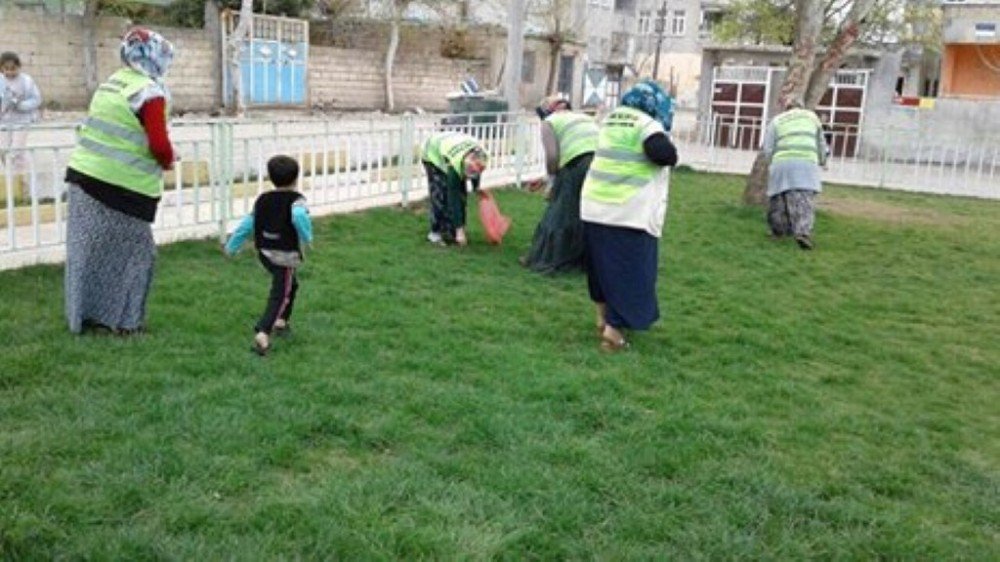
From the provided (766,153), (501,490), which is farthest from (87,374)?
(766,153)

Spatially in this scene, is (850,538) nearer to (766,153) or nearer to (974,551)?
(974,551)

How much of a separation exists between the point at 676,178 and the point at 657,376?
10286mm

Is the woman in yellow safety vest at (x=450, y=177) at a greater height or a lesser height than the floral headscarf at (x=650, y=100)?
lesser

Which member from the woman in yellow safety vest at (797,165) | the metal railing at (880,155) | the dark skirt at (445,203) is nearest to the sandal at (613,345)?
Answer: the dark skirt at (445,203)

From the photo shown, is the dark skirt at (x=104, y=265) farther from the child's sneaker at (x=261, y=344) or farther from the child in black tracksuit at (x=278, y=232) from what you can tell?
the child's sneaker at (x=261, y=344)

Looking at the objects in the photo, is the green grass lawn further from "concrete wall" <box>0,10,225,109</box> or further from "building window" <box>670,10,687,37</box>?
"building window" <box>670,10,687,37</box>

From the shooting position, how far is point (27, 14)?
1964 centimetres

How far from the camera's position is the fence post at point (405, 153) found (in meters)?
9.78

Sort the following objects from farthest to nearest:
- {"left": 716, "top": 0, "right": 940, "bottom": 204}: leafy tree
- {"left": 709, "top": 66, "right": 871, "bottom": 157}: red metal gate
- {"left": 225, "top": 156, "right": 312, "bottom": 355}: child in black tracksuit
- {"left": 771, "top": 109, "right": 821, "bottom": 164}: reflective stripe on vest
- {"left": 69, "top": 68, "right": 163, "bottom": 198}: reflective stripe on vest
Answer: {"left": 709, "top": 66, "right": 871, "bottom": 157}: red metal gate
{"left": 716, "top": 0, "right": 940, "bottom": 204}: leafy tree
{"left": 771, "top": 109, "right": 821, "bottom": 164}: reflective stripe on vest
{"left": 225, "top": 156, "right": 312, "bottom": 355}: child in black tracksuit
{"left": 69, "top": 68, "right": 163, "bottom": 198}: reflective stripe on vest

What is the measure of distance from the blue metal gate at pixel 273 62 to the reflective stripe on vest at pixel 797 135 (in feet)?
56.3

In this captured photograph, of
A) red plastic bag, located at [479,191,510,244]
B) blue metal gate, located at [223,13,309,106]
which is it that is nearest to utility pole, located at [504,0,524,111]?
red plastic bag, located at [479,191,510,244]

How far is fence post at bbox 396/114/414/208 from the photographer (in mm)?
9781

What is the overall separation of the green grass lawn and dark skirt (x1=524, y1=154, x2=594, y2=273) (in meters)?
0.32

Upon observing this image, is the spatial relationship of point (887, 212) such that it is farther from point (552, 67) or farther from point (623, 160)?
point (552, 67)
